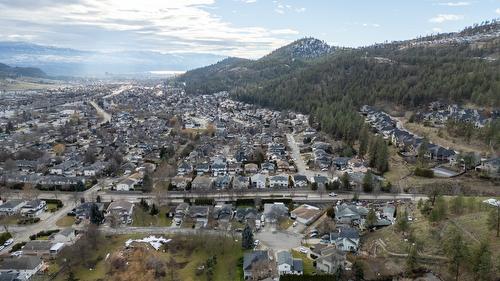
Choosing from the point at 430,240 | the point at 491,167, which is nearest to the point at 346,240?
the point at 430,240

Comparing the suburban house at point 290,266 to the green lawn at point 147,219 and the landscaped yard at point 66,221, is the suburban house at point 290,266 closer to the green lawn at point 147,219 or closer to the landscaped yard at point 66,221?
the green lawn at point 147,219

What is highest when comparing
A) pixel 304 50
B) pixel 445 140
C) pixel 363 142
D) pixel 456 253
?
pixel 304 50

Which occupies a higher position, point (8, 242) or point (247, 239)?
point (247, 239)

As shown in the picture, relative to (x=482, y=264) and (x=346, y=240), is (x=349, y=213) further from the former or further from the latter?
(x=482, y=264)

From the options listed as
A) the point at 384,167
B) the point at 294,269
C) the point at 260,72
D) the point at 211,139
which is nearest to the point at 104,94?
the point at 260,72

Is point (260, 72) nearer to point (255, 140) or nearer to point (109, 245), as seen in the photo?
point (255, 140)

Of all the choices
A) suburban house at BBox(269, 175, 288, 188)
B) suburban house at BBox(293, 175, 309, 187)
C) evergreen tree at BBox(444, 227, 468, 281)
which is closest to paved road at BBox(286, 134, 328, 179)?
suburban house at BBox(293, 175, 309, 187)

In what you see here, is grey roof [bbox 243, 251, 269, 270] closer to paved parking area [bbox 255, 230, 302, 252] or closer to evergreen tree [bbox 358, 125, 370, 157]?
paved parking area [bbox 255, 230, 302, 252]
